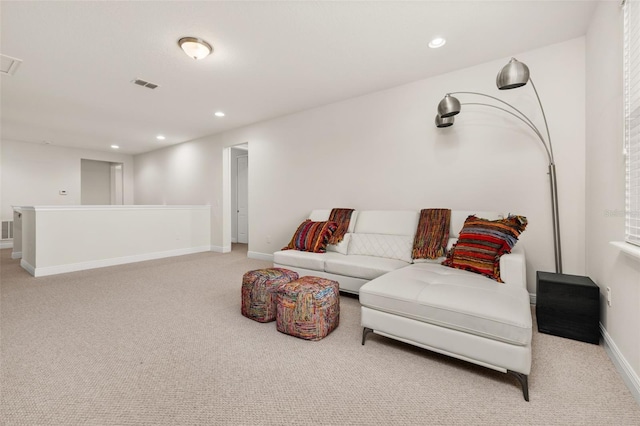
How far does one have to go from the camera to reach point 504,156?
3.01 m

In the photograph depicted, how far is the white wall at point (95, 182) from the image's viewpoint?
8.67 meters

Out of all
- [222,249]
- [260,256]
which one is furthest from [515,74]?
[222,249]

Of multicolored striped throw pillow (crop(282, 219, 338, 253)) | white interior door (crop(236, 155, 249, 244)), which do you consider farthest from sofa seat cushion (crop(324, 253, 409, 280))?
white interior door (crop(236, 155, 249, 244))

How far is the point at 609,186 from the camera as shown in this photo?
201cm

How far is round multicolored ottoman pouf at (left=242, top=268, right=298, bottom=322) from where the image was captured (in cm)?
241

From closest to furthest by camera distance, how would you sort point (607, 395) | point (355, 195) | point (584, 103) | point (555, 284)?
point (607, 395) < point (555, 284) < point (584, 103) < point (355, 195)

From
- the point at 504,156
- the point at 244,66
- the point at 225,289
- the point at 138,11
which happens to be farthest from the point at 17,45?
the point at 504,156

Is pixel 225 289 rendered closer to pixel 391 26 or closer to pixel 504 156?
pixel 391 26

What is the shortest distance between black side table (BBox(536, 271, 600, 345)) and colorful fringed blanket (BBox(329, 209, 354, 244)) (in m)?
2.06

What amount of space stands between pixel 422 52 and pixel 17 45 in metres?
4.01

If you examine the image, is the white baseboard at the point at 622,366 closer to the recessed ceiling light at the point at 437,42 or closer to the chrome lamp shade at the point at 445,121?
the chrome lamp shade at the point at 445,121

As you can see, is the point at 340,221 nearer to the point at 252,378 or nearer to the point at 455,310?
the point at 455,310

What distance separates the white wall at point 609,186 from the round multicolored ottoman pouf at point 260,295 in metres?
2.31

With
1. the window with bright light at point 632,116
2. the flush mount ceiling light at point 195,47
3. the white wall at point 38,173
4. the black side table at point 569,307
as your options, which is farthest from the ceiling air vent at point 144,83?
the white wall at point 38,173
